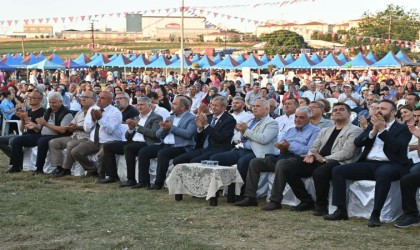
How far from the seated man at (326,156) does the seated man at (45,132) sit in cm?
445

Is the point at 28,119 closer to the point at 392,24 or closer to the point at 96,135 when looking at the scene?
the point at 96,135

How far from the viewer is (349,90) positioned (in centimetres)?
1591

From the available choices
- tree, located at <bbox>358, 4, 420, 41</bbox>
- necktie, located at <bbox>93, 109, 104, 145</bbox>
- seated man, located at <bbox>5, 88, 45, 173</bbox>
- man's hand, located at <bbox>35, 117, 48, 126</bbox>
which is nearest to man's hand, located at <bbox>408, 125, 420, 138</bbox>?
necktie, located at <bbox>93, 109, 104, 145</bbox>

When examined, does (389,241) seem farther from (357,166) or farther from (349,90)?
(349,90)

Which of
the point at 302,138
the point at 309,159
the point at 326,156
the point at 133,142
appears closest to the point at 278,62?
the point at 133,142

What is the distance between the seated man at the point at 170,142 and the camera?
372 inches

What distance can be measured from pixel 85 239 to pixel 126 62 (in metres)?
38.6

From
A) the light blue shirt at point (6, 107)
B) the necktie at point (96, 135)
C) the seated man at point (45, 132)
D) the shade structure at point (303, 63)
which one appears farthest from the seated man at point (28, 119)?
the shade structure at point (303, 63)

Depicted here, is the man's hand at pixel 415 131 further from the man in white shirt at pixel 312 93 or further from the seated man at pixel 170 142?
the man in white shirt at pixel 312 93

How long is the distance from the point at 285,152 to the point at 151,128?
2.35m

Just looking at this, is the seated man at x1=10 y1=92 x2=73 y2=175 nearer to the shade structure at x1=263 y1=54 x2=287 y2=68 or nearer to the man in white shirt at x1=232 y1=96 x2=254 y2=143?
the man in white shirt at x1=232 y1=96 x2=254 y2=143

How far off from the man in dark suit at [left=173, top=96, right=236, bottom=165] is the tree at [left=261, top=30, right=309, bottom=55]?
216 ft

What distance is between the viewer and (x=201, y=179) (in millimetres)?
8391

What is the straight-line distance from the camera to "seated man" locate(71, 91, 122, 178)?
10352mm
